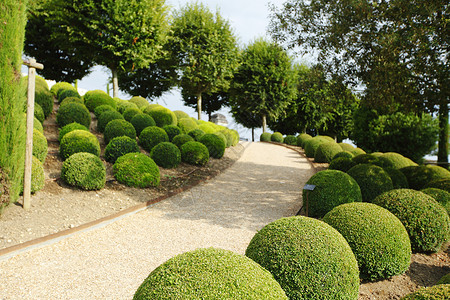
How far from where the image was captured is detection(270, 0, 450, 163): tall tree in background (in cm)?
692

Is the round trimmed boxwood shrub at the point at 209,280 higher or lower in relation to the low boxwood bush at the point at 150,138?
lower

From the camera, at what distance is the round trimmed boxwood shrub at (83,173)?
23.5 ft

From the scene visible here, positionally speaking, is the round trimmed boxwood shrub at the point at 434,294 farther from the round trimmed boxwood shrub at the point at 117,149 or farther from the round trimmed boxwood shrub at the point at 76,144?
the round trimmed boxwood shrub at the point at 117,149

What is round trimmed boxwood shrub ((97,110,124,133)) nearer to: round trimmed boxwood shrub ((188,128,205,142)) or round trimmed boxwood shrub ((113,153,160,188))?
round trimmed boxwood shrub ((188,128,205,142))

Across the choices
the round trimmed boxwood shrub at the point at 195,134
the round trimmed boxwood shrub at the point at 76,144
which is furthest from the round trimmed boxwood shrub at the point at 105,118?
the round trimmed boxwood shrub at the point at 195,134

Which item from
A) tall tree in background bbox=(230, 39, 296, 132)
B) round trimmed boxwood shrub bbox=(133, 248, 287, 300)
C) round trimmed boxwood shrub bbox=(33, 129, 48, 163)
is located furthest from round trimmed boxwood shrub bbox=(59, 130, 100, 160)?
tall tree in background bbox=(230, 39, 296, 132)

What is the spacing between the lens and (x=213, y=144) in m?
13.1

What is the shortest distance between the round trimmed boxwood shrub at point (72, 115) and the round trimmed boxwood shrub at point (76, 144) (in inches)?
78.3

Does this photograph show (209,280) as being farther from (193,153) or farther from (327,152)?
(327,152)

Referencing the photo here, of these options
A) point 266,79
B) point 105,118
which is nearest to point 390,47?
point 105,118

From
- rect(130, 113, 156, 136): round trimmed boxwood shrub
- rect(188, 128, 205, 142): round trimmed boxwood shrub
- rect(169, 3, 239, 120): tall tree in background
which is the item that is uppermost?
rect(169, 3, 239, 120): tall tree in background

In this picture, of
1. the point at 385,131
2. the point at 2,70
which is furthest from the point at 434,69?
the point at 385,131

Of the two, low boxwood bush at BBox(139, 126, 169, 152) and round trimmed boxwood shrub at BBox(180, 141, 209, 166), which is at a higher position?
low boxwood bush at BBox(139, 126, 169, 152)

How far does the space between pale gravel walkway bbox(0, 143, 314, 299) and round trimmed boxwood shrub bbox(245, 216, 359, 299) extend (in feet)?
6.20
